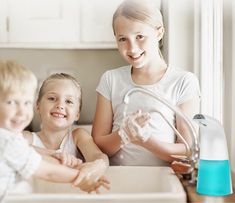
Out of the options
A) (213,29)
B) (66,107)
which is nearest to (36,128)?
(66,107)

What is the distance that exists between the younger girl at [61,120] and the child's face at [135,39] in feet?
0.56

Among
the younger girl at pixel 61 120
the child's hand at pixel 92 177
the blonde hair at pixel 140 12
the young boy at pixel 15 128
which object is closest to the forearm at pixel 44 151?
the younger girl at pixel 61 120

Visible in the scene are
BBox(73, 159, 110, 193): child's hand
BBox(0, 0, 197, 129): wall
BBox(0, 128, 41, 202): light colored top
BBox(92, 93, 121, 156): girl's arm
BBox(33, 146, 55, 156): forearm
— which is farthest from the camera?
BBox(0, 0, 197, 129): wall

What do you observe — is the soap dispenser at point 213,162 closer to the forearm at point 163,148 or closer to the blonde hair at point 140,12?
the forearm at point 163,148

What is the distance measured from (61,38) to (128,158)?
1.46ft

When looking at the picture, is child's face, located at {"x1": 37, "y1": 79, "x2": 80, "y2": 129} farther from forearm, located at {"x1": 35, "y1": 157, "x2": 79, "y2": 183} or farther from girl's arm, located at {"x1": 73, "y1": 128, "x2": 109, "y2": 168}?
forearm, located at {"x1": 35, "y1": 157, "x2": 79, "y2": 183}

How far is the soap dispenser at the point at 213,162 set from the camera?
2.95 feet

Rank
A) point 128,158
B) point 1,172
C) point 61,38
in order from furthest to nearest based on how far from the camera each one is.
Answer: point 61,38, point 128,158, point 1,172

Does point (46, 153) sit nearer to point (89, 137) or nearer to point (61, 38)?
point (89, 137)

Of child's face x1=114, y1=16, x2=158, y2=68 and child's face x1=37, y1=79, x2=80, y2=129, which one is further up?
child's face x1=114, y1=16, x2=158, y2=68

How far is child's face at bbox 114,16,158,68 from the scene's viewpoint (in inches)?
45.8

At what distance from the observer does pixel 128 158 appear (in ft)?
4.08

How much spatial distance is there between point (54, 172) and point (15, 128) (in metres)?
0.12

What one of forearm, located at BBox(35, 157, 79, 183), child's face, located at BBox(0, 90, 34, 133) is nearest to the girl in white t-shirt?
forearm, located at BBox(35, 157, 79, 183)
